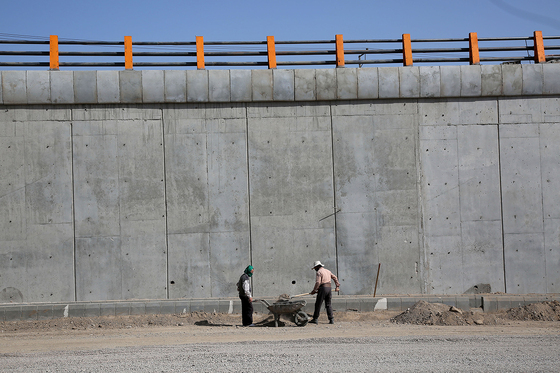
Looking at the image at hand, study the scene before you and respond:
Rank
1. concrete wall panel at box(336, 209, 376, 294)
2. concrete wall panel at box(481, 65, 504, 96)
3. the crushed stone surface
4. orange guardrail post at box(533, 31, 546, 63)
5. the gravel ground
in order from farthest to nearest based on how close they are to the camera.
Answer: orange guardrail post at box(533, 31, 546, 63), concrete wall panel at box(481, 65, 504, 96), concrete wall panel at box(336, 209, 376, 294), the crushed stone surface, the gravel ground

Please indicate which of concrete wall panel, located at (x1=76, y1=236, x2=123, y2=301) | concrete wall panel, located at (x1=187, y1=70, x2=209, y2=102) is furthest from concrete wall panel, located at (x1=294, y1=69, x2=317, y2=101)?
concrete wall panel, located at (x1=76, y1=236, x2=123, y2=301)

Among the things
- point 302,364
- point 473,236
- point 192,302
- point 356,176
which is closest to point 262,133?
point 356,176

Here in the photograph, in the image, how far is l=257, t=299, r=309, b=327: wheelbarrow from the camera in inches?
A: 437

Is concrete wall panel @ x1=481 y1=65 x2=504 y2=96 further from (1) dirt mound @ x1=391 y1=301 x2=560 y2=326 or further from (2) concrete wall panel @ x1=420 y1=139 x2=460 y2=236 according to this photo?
(1) dirt mound @ x1=391 y1=301 x2=560 y2=326

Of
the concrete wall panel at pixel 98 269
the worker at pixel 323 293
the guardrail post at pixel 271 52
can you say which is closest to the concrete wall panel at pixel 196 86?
the guardrail post at pixel 271 52

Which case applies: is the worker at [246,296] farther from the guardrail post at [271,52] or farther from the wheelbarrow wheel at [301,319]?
the guardrail post at [271,52]

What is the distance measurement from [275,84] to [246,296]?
16.9 feet

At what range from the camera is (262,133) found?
13383 mm

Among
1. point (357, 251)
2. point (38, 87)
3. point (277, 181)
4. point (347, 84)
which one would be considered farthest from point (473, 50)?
point (38, 87)

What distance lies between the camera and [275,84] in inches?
523

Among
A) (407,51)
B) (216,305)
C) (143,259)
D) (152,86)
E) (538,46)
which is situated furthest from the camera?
(538,46)

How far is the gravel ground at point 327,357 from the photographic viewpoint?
781cm

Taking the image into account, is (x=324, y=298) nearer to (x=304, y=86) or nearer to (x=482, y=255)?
(x=482, y=255)

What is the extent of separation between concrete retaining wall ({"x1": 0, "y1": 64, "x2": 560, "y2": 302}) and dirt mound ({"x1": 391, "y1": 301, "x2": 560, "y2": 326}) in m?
1.30
